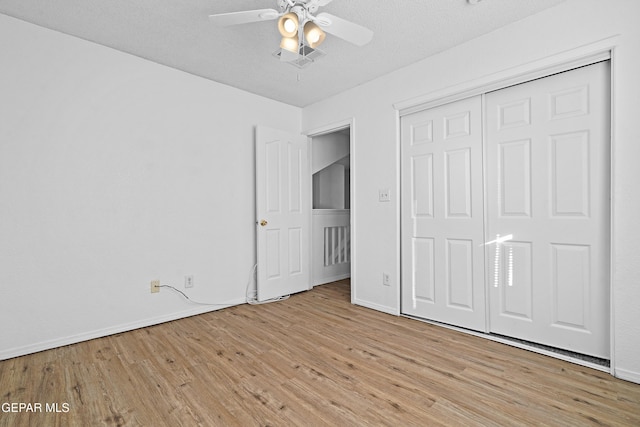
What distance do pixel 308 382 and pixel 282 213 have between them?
2.13 metres

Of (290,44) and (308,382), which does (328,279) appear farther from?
(290,44)

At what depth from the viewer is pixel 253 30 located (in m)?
2.30

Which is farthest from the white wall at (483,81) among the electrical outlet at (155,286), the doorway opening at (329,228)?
the electrical outlet at (155,286)

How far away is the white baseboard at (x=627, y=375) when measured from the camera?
5.63 feet

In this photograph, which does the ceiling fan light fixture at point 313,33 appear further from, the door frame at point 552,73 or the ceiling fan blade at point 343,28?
the door frame at point 552,73

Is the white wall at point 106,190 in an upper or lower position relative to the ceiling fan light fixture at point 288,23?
lower

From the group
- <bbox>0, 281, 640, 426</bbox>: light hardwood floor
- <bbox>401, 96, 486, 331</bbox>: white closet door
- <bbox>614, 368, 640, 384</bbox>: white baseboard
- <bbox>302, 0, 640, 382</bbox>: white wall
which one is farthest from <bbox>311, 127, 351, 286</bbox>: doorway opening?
<bbox>614, 368, 640, 384</bbox>: white baseboard

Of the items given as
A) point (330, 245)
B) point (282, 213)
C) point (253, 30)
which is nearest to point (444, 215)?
point (282, 213)

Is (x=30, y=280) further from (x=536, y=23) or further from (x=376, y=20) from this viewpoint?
(x=536, y=23)

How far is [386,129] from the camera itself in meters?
3.02

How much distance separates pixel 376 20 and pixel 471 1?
62 centimetres

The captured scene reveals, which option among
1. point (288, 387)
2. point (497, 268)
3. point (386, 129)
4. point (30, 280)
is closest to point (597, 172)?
point (497, 268)

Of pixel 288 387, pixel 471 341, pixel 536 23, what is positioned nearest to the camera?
pixel 288 387
